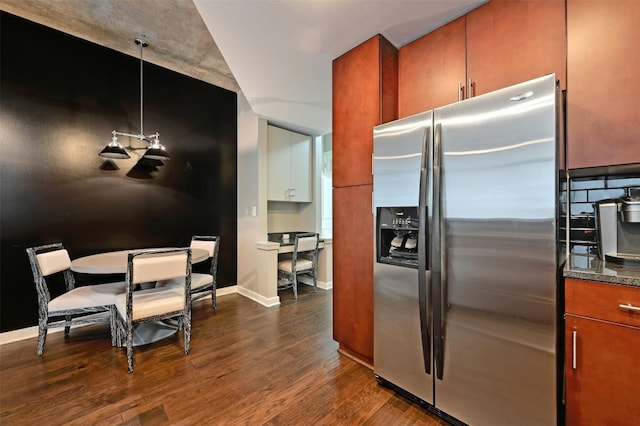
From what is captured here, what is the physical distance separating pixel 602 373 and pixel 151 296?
9.60ft

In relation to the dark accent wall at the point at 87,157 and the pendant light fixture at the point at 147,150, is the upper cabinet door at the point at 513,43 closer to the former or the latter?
the pendant light fixture at the point at 147,150

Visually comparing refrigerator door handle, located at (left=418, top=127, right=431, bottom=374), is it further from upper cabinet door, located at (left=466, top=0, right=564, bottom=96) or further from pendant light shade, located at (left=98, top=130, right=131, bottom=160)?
pendant light shade, located at (left=98, top=130, right=131, bottom=160)

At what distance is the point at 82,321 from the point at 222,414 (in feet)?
5.62

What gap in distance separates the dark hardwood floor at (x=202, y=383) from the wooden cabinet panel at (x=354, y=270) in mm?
215

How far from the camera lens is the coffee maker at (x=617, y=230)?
1406 mm

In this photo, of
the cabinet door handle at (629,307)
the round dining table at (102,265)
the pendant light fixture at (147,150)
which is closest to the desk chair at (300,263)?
the round dining table at (102,265)

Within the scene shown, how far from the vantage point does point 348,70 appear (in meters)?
2.24

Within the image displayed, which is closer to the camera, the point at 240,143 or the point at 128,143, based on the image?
the point at 128,143

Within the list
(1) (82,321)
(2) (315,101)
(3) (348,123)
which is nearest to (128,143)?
(1) (82,321)

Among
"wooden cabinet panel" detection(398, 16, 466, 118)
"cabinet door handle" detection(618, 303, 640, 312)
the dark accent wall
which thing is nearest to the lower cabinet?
"cabinet door handle" detection(618, 303, 640, 312)

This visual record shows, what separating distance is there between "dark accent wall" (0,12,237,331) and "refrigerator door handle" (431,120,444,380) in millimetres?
3276

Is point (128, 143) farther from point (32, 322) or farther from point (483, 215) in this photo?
point (483, 215)

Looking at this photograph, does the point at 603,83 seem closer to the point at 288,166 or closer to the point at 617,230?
the point at 617,230

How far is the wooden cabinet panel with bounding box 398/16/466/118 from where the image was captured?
1809 millimetres
